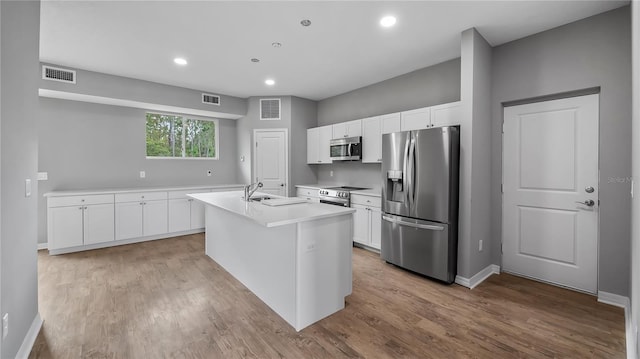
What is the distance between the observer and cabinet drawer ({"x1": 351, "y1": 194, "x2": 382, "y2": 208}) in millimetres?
3928

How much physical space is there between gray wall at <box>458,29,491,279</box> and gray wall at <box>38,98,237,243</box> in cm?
504

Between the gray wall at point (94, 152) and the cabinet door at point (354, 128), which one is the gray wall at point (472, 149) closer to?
the cabinet door at point (354, 128)

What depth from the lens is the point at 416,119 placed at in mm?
3682

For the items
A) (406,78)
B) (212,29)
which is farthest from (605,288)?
(212,29)

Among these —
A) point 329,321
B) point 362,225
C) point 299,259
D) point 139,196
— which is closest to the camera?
point 299,259

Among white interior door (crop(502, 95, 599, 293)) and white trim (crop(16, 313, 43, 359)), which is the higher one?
white interior door (crop(502, 95, 599, 293))

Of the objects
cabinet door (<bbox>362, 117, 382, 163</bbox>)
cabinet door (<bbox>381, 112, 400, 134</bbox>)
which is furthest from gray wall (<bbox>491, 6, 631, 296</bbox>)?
cabinet door (<bbox>362, 117, 382, 163</bbox>)

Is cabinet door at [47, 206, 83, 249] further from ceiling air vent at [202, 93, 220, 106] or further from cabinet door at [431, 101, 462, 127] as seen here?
cabinet door at [431, 101, 462, 127]

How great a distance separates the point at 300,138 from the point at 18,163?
4.22m

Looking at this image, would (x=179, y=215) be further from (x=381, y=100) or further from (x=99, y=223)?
(x=381, y=100)

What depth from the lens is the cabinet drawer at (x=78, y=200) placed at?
388 cm

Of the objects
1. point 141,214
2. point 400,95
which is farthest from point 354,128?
point 141,214

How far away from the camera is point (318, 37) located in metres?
3.02

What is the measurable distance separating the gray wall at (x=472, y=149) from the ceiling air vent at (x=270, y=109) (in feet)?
11.5
